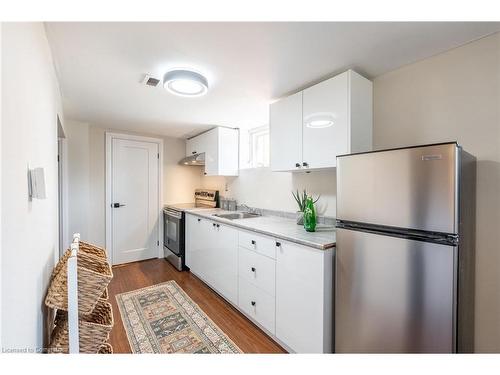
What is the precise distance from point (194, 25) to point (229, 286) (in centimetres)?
221

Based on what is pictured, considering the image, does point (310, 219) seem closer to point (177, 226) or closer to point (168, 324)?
point (168, 324)

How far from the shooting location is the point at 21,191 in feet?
2.56

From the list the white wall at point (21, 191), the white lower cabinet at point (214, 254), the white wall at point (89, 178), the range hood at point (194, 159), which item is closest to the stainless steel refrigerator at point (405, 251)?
the white lower cabinet at point (214, 254)

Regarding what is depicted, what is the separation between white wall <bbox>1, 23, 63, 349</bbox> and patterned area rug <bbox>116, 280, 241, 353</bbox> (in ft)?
3.07

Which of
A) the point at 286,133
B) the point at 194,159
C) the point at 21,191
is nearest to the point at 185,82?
the point at 286,133

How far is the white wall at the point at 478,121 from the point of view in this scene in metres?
1.25

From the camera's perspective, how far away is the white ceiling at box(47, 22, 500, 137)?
1.22 m

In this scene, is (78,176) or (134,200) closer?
(78,176)

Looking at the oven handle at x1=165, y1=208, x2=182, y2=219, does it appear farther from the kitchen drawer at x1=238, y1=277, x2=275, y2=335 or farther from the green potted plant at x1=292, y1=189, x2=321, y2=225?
the green potted plant at x1=292, y1=189, x2=321, y2=225

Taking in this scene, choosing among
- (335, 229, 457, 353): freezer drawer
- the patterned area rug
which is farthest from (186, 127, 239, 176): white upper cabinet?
(335, 229, 457, 353): freezer drawer

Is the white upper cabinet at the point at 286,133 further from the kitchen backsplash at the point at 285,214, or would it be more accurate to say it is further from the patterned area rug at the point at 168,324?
the patterned area rug at the point at 168,324

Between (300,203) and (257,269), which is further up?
(300,203)

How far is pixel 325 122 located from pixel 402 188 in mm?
809
